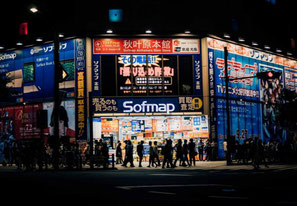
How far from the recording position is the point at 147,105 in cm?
3105

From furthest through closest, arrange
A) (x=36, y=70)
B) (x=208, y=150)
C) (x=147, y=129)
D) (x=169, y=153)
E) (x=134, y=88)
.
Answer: (x=36, y=70)
(x=147, y=129)
(x=134, y=88)
(x=208, y=150)
(x=169, y=153)

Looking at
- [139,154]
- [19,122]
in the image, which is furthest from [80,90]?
[139,154]

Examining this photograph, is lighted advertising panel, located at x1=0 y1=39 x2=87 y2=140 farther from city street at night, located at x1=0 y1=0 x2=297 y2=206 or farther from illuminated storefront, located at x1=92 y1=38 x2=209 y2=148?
illuminated storefront, located at x1=92 y1=38 x2=209 y2=148

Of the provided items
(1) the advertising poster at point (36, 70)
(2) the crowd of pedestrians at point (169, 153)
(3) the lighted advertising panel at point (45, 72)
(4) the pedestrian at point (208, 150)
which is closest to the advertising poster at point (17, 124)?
(3) the lighted advertising panel at point (45, 72)

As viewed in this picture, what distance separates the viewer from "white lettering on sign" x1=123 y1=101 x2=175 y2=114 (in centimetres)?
3084

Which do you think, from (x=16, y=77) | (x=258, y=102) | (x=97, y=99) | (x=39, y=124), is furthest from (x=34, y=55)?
(x=258, y=102)

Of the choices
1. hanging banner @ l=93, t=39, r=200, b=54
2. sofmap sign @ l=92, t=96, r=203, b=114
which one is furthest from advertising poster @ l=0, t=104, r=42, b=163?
hanging banner @ l=93, t=39, r=200, b=54

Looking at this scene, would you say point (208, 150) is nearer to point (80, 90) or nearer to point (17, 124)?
point (80, 90)

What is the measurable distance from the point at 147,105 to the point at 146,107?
0.17 m
